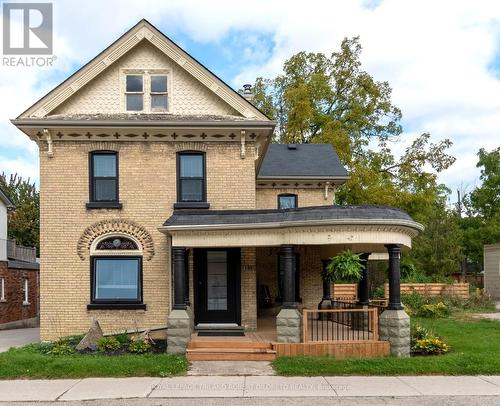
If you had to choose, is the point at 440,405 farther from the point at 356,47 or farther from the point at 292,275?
the point at 356,47

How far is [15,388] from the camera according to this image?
1070cm

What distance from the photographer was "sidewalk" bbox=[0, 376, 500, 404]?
9.97m

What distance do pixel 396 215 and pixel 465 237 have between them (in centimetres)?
3382

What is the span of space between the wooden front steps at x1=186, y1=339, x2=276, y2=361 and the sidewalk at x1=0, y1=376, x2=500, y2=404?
1.41m

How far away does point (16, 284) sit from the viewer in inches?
1164

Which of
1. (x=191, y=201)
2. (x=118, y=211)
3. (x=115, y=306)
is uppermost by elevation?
(x=191, y=201)

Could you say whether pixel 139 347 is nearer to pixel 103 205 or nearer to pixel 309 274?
pixel 103 205

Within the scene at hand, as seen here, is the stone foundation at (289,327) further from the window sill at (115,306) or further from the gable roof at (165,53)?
the gable roof at (165,53)

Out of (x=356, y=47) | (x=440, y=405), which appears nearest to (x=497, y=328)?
(x=440, y=405)

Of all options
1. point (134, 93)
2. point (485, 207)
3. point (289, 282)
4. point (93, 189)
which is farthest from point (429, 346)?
point (485, 207)

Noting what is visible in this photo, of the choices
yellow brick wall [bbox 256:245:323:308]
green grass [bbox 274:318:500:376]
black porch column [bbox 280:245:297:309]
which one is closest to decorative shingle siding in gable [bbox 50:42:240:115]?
black porch column [bbox 280:245:297:309]

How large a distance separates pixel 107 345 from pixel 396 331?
263 inches

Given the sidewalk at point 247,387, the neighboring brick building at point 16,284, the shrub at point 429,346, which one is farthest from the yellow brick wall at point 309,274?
the neighboring brick building at point 16,284

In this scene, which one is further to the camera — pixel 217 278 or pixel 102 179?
pixel 102 179
